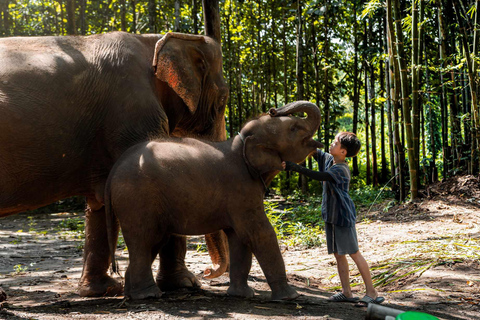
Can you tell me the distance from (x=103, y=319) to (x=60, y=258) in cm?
441

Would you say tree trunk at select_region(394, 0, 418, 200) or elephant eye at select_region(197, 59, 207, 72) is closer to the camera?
elephant eye at select_region(197, 59, 207, 72)

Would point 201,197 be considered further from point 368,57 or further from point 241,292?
point 368,57

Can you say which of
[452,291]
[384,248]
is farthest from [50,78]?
[384,248]

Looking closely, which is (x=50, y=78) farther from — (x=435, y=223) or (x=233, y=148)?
(x=435, y=223)

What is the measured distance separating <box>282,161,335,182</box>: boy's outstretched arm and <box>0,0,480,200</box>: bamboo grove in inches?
192

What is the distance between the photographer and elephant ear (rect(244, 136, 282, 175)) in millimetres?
4250

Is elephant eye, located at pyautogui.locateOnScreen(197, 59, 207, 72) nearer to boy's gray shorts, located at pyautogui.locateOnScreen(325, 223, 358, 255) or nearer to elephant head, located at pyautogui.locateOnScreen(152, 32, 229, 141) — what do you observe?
elephant head, located at pyautogui.locateOnScreen(152, 32, 229, 141)

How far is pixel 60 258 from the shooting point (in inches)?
305

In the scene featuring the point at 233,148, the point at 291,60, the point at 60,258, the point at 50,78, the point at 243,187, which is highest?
the point at 291,60

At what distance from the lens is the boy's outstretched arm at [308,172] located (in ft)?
13.8

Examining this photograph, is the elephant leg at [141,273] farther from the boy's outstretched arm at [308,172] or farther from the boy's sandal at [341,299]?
the boy's sandal at [341,299]

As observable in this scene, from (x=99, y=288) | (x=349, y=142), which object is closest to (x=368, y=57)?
(x=349, y=142)

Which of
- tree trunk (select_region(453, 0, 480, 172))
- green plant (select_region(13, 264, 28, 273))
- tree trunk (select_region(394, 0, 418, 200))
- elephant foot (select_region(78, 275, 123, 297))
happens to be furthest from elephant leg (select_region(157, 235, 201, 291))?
tree trunk (select_region(453, 0, 480, 172))

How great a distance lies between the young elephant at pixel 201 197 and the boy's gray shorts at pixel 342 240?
510 millimetres
